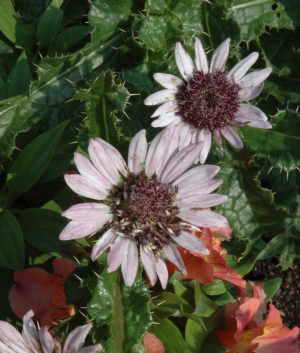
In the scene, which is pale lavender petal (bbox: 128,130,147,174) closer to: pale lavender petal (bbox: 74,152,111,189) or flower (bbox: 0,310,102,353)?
pale lavender petal (bbox: 74,152,111,189)

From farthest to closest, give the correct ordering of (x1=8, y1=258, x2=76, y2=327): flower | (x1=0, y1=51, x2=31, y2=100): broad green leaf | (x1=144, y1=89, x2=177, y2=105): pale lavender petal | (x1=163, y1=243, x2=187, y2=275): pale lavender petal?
(x1=0, y1=51, x2=31, y2=100): broad green leaf, (x1=144, y1=89, x2=177, y2=105): pale lavender petal, (x1=8, y1=258, x2=76, y2=327): flower, (x1=163, y1=243, x2=187, y2=275): pale lavender petal

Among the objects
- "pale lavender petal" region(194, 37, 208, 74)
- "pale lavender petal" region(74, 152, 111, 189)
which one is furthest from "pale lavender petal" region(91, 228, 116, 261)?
"pale lavender petal" region(194, 37, 208, 74)

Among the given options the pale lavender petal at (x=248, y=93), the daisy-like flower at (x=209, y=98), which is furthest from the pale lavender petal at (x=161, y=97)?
the pale lavender petal at (x=248, y=93)

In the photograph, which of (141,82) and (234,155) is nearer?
(141,82)

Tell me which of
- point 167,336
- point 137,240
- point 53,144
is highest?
point 53,144

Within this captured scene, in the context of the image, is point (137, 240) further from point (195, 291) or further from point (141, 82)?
point (141, 82)

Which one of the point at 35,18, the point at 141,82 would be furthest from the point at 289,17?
the point at 35,18

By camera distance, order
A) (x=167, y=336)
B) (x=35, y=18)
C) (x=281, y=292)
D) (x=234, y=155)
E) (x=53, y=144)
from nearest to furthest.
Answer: (x=167, y=336), (x=53, y=144), (x=234, y=155), (x=35, y=18), (x=281, y=292)

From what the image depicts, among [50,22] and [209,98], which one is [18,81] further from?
[209,98]
